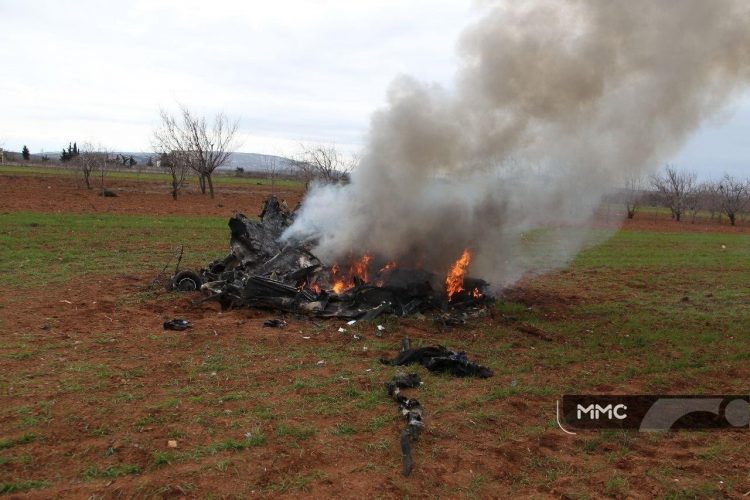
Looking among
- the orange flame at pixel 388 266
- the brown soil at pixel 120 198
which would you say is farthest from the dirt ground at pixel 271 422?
the brown soil at pixel 120 198

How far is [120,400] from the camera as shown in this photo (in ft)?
18.5

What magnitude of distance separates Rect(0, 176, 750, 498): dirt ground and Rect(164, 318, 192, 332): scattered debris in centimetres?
18

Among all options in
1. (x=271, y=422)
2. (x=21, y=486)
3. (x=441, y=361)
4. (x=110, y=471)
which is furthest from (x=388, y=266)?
(x=21, y=486)

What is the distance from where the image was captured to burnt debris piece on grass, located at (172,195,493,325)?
963 centimetres

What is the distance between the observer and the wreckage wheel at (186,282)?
1070 cm

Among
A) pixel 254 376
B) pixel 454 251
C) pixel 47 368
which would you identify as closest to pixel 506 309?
pixel 454 251

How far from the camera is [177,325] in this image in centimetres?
833

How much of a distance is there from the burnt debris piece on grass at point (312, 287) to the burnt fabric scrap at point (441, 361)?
6.58 ft

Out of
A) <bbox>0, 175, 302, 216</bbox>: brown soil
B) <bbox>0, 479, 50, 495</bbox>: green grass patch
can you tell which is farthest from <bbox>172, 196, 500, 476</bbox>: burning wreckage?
<bbox>0, 175, 302, 216</bbox>: brown soil

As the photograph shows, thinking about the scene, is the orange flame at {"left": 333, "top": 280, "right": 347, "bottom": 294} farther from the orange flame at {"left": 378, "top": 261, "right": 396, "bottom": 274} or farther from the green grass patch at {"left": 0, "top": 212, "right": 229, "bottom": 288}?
the green grass patch at {"left": 0, "top": 212, "right": 229, "bottom": 288}

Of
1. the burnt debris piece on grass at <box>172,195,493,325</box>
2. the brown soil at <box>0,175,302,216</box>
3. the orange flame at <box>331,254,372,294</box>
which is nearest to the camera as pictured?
the burnt debris piece on grass at <box>172,195,493,325</box>

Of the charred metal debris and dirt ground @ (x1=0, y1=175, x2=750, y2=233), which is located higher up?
dirt ground @ (x1=0, y1=175, x2=750, y2=233)

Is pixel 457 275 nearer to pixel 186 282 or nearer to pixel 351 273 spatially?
pixel 351 273

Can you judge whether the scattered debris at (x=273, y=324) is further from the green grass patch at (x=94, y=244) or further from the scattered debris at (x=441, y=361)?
the green grass patch at (x=94, y=244)
